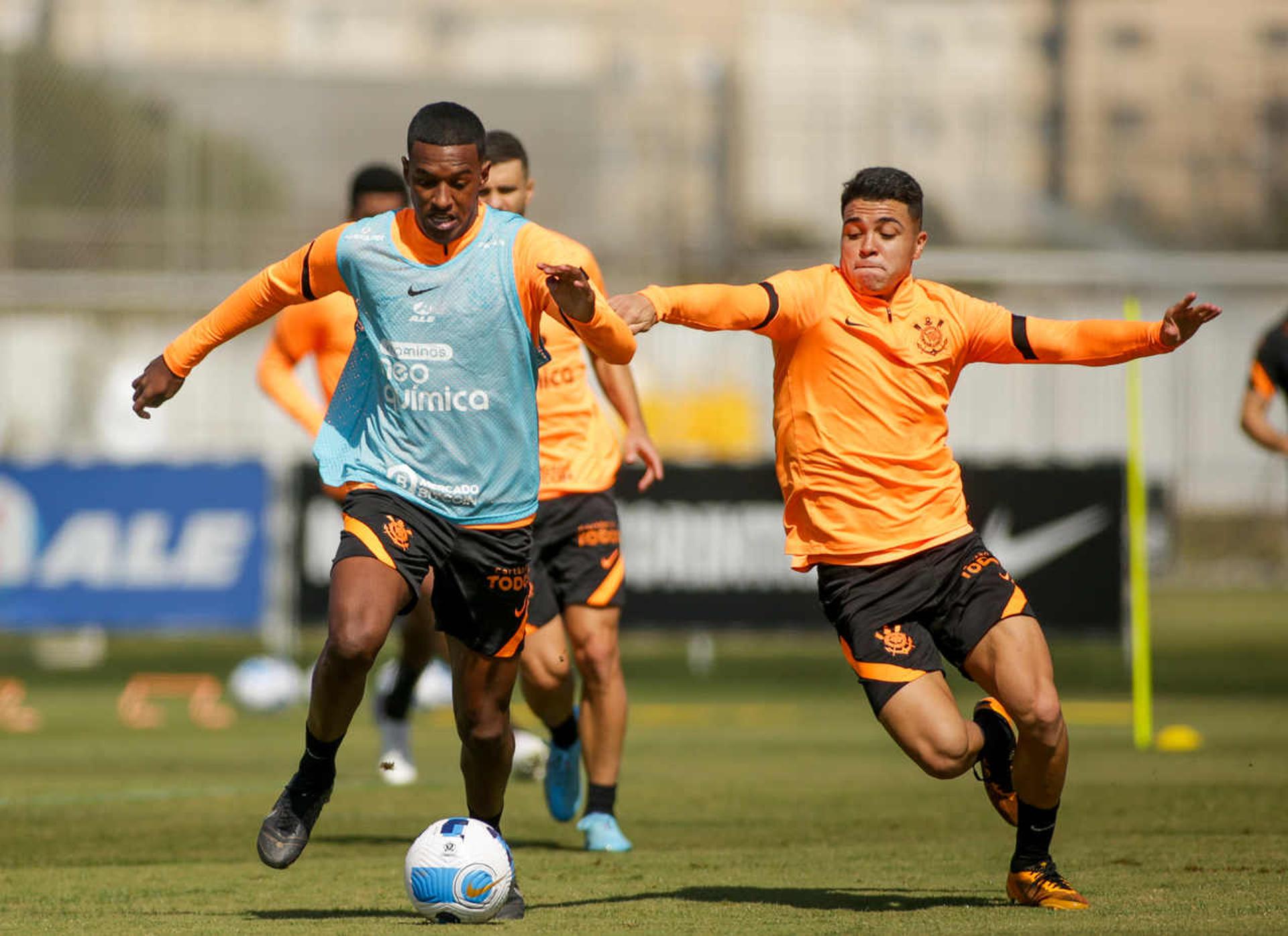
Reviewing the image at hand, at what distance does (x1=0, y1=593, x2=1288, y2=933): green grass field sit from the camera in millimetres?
6656

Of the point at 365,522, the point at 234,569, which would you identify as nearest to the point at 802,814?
the point at 365,522

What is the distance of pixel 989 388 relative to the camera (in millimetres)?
26016

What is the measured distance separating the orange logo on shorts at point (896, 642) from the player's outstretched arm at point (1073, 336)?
0.99 meters

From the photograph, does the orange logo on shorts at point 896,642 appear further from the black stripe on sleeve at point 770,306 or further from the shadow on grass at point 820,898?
the black stripe on sleeve at point 770,306

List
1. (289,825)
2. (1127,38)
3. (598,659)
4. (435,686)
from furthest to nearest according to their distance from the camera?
(1127,38) → (435,686) → (598,659) → (289,825)

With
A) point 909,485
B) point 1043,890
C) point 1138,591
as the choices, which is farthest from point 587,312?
point 1138,591

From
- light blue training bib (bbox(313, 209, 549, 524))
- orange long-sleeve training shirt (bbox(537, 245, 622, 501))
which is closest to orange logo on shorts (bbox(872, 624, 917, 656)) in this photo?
light blue training bib (bbox(313, 209, 549, 524))

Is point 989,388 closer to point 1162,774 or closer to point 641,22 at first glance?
point 641,22

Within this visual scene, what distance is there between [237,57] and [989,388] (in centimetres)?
1158

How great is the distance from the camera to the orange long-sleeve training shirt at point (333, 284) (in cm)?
647

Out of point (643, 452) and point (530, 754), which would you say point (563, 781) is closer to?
point (643, 452)

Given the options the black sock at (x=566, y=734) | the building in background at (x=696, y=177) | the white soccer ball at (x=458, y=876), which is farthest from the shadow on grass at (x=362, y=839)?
the building in background at (x=696, y=177)

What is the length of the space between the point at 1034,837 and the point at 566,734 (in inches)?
107

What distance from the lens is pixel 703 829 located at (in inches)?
358
